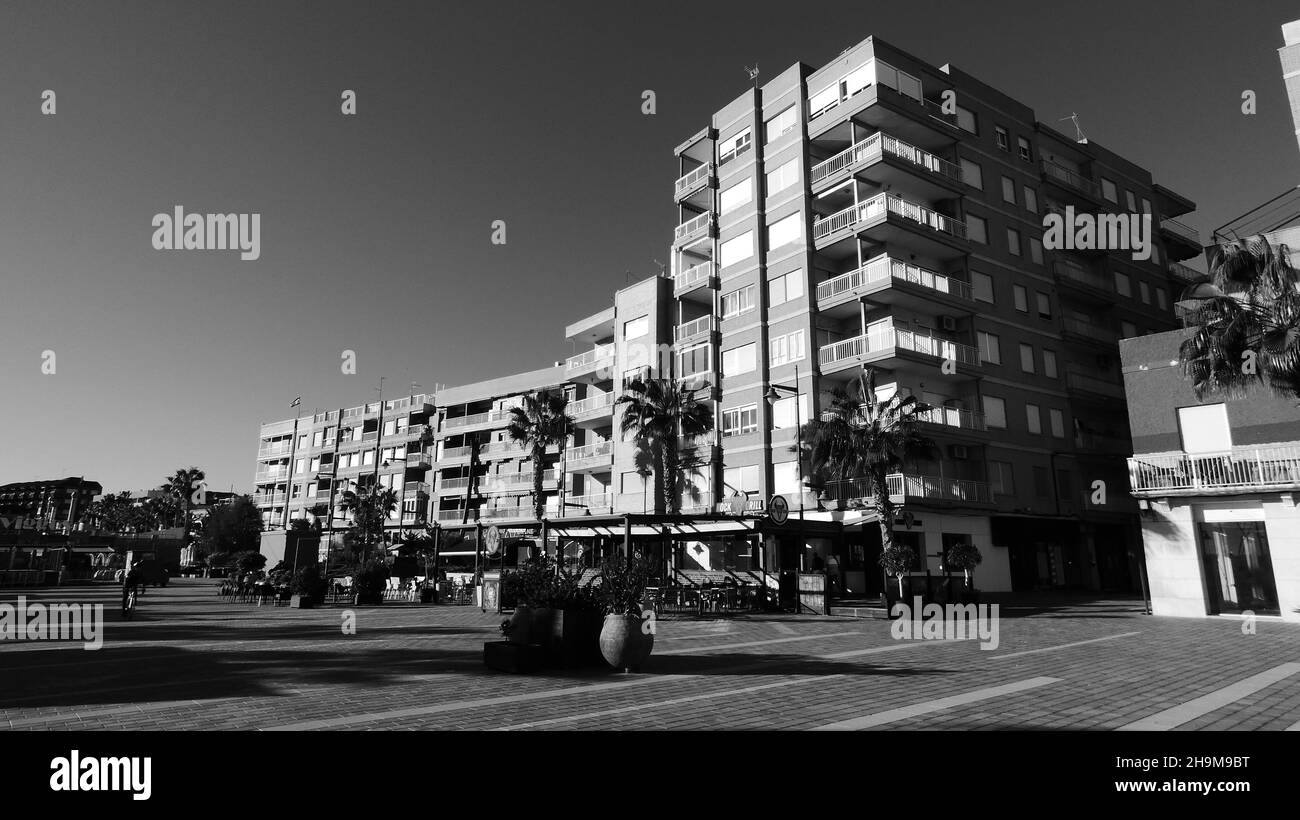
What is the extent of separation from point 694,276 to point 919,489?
1787 centimetres

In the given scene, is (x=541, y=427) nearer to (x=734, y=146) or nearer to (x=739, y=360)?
(x=739, y=360)

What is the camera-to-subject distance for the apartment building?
1853 cm

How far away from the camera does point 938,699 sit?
7.90 m

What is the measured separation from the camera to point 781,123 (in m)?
39.8

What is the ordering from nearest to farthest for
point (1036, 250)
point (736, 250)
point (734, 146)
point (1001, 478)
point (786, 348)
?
point (1001, 478) → point (786, 348) → point (736, 250) → point (1036, 250) → point (734, 146)

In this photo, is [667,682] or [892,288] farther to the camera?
[892,288]

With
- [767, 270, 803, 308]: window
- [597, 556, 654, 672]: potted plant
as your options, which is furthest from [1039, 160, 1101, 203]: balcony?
[597, 556, 654, 672]: potted plant

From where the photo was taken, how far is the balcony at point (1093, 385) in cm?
3962

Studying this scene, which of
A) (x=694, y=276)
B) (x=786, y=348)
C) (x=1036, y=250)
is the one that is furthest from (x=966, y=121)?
(x=694, y=276)
